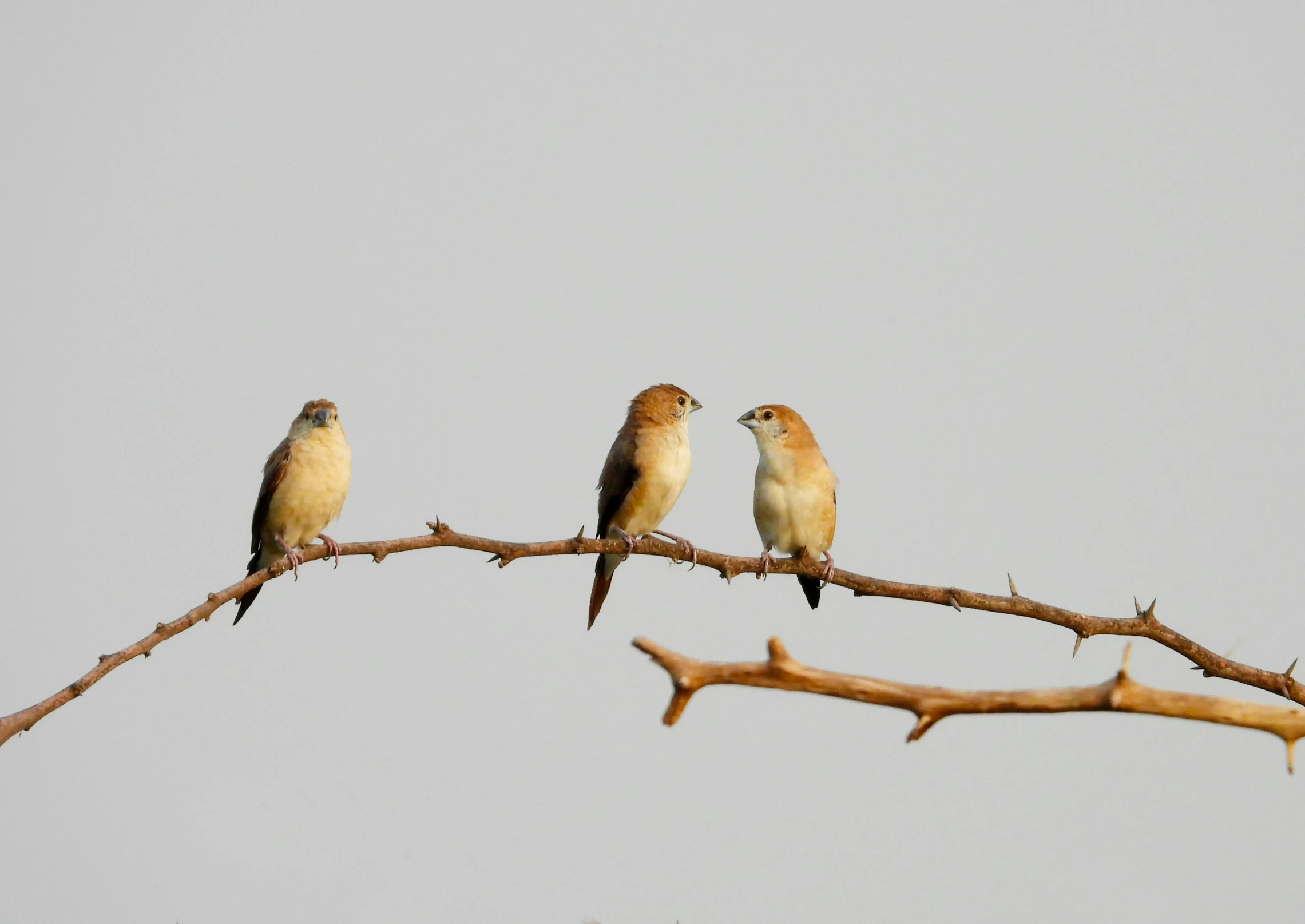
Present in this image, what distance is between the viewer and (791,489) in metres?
6.98

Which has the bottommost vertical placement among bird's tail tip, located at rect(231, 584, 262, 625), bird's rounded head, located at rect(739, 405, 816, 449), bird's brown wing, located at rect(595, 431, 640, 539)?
bird's tail tip, located at rect(231, 584, 262, 625)

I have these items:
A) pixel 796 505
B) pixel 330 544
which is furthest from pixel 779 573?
pixel 330 544

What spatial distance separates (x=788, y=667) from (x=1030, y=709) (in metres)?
0.86

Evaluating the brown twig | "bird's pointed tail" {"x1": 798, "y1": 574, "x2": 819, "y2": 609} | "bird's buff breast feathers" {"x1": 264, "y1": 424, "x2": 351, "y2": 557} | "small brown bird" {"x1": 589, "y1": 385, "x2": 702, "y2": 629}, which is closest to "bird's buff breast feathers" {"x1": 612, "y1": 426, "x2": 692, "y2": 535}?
"small brown bird" {"x1": 589, "y1": 385, "x2": 702, "y2": 629}

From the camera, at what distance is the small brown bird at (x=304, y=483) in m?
6.92

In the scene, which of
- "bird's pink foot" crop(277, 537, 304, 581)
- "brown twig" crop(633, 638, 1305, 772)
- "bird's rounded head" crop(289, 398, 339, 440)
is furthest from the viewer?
"bird's rounded head" crop(289, 398, 339, 440)

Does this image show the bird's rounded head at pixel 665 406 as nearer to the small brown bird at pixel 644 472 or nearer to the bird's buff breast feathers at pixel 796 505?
the small brown bird at pixel 644 472

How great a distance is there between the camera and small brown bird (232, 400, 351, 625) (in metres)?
6.92

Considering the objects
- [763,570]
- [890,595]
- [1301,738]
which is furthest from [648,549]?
[1301,738]

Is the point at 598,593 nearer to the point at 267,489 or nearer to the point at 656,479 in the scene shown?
the point at 656,479

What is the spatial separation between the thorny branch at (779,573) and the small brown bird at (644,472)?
2.20 ft

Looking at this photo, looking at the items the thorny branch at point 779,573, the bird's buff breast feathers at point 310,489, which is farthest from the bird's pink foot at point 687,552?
the bird's buff breast feathers at point 310,489

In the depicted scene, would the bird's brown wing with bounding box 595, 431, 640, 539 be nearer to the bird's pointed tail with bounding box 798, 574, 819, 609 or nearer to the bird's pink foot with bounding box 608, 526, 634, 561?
the bird's pink foot with bounding box 608, 526, 634, 561

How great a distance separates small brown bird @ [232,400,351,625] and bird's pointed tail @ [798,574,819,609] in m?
2.66
